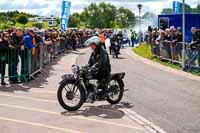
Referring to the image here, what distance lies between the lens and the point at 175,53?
23.3 meters

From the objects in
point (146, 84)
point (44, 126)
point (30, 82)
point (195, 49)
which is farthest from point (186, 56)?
point (44, 126)

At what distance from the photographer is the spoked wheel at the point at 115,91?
1232cm

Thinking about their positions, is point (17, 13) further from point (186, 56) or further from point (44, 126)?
point (44, 126)

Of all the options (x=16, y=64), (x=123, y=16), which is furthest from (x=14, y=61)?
(x=123, y=16)

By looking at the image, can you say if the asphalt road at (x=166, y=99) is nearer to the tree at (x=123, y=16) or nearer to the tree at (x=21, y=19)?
the tree at (x=123, y=16)

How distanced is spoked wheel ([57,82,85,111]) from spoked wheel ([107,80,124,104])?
0.91m

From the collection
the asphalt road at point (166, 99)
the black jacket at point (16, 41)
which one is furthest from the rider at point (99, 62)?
the black jacket at point (16, 41)

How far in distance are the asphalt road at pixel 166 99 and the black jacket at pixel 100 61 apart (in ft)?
3.73

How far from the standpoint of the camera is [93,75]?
38.8ft

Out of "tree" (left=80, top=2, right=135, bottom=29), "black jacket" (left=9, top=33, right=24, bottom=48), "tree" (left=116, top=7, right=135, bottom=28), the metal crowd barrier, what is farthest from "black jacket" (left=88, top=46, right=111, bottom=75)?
"tree" (left=80, top=2, right=135, bottom=29)

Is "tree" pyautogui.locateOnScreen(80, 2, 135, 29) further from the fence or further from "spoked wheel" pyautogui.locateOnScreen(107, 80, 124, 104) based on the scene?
"spoked wheel" pyautogui.locateOnScreen(107, 80, 124, 104)

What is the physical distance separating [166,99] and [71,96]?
Answer: 9.48ft

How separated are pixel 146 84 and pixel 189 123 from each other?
22.2 feet

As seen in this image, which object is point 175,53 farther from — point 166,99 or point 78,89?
point 78,89
